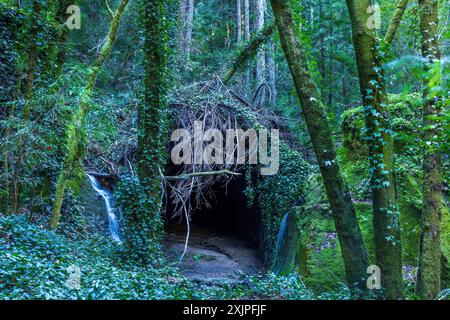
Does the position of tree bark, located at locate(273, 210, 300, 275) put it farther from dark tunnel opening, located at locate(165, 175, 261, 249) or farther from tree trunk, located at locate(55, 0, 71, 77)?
tree trunk, located at locate(55, 0, 71, 77)

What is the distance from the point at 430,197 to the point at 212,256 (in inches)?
337

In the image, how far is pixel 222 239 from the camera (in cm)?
1708

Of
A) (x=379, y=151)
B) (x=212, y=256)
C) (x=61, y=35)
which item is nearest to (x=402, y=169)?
(x=379, y=151)

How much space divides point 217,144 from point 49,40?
5.72 meters

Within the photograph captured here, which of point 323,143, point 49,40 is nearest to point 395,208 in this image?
point 323,143

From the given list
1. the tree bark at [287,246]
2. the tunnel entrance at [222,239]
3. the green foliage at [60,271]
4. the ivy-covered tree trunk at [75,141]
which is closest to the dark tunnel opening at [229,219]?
the tunnel entrance at [222,239]

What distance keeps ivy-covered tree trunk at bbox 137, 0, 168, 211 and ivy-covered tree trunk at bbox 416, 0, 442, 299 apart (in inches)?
236

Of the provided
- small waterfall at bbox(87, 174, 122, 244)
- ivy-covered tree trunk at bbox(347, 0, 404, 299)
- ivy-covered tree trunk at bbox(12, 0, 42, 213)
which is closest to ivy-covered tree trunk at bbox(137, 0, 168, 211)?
ivy-covered tree trunk at bbox(12, 0, 42, 213)

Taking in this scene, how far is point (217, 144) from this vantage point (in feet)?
44.5

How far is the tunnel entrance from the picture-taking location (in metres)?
12.7

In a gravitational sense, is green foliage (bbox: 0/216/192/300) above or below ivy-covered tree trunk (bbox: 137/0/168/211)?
below

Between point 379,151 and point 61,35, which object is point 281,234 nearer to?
point 379,151

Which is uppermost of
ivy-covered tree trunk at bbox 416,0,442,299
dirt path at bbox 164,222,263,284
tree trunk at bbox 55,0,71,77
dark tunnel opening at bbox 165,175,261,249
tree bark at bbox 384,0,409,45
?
tree trunk at bbox 55,0,71,77

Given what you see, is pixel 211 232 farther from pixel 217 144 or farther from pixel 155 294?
pixel 155 294
